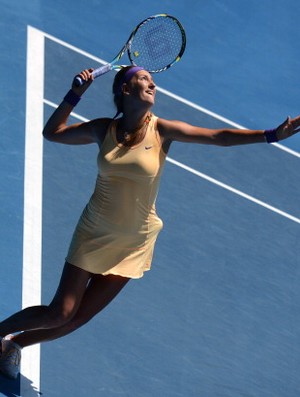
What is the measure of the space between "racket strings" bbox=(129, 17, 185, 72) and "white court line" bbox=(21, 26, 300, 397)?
1.92m

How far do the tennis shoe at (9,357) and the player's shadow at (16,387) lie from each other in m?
0.07

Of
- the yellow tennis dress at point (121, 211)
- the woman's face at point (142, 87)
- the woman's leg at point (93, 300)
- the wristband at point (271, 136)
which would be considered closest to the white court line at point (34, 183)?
the woman's leg at point (93, 300)

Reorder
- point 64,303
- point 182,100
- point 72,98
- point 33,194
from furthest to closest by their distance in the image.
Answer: point 182,100
point 33,194
point 72,98
point 64,303

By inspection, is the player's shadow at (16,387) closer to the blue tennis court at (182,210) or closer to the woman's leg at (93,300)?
the blue tennis court at (182,210)

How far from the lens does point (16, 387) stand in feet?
28.2

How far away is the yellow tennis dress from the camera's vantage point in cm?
809

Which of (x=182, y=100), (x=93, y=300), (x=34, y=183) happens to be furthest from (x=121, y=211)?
(x=182, y=100)

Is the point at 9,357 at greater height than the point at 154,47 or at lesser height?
lesser

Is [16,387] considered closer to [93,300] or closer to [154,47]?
[93,300]

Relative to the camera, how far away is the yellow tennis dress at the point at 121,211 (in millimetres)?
8094

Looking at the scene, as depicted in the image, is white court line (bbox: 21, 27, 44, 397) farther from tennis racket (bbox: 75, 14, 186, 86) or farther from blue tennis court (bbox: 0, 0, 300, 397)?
tennis racket (bbox: 75, 14, 186, 86)

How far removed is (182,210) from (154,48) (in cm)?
226

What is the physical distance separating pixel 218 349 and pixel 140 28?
2.55 meters

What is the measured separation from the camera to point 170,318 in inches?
386
